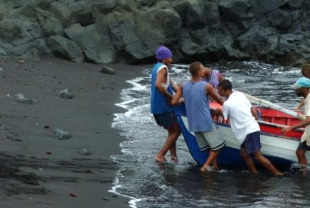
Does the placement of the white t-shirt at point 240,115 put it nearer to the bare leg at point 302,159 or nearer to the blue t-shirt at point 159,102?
the bare leg at point 302,159

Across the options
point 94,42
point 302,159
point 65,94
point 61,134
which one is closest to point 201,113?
point 302,159

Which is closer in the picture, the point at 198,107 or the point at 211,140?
the point at 198,107

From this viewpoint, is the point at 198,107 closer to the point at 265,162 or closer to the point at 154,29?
the point at 265,162

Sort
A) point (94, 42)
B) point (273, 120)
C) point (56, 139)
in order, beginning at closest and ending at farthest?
point (56, 139)
point (273, 120)
point (94, 42)

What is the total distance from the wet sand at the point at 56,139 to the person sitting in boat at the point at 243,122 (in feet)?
5.63

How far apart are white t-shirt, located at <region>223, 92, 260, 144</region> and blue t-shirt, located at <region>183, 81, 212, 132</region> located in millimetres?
256

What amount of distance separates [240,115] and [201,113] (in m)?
0.53

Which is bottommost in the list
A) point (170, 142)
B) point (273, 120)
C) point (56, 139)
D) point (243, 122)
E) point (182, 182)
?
point (182, 182)

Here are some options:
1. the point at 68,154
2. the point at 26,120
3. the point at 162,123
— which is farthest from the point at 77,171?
the point at 26,120

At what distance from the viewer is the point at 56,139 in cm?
1098

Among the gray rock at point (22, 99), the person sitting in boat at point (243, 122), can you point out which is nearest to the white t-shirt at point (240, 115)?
the person sitting in boat at point (243, 122)

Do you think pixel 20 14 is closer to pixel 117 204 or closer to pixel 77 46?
pixel 77 46

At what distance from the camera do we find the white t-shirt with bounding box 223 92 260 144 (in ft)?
32.4

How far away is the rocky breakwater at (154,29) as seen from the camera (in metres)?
23.5
